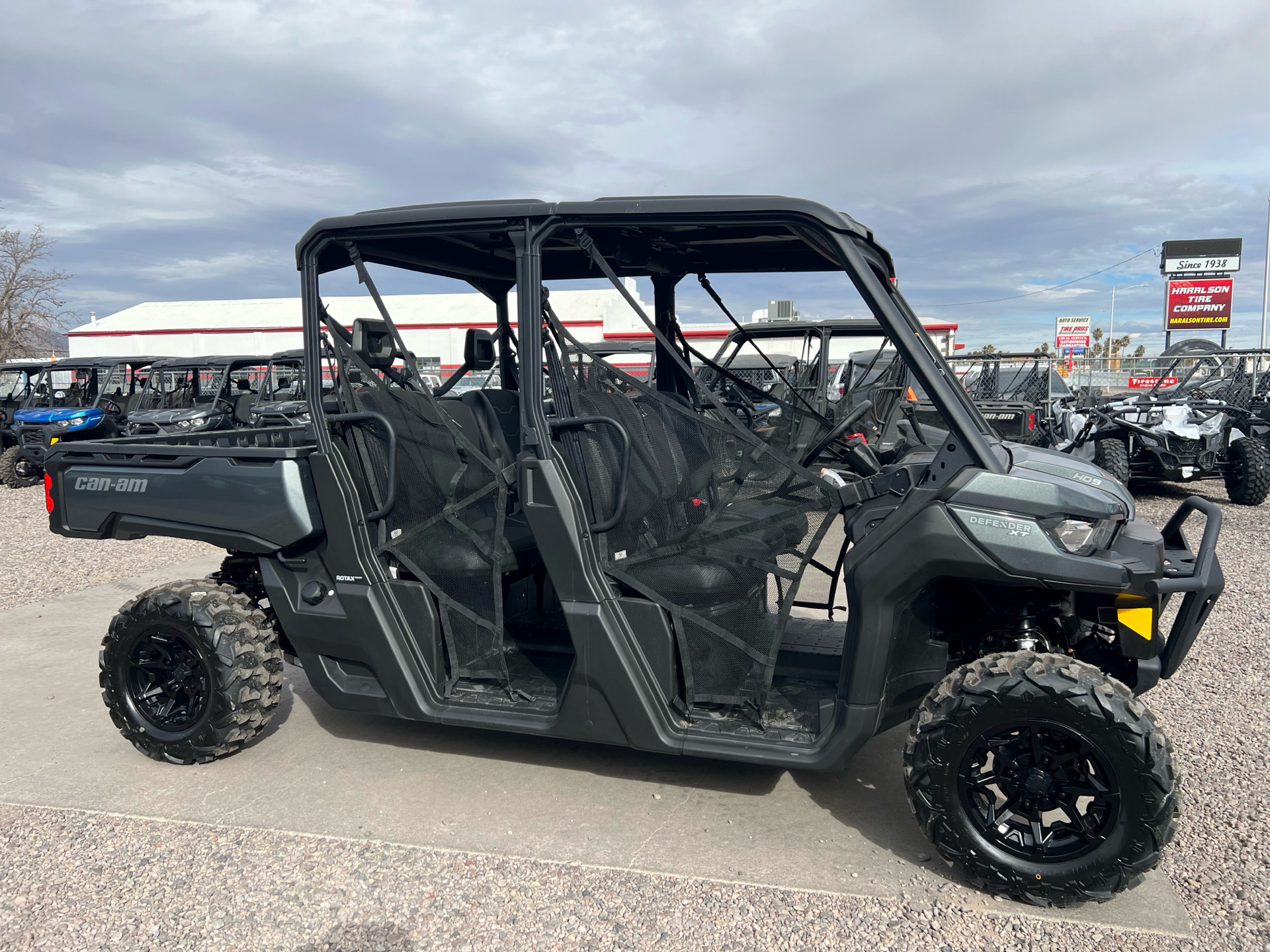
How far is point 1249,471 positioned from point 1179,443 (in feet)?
2.52

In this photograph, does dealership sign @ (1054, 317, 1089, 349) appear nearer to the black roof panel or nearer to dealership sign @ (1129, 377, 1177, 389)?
dealership sign @ (1129, 377, 1177, 389)

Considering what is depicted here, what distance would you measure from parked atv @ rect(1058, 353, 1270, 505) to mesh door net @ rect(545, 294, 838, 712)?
868cm

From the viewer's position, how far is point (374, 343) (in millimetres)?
3303

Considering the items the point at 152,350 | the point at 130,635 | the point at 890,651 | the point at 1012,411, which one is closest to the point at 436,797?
the point at 130,635

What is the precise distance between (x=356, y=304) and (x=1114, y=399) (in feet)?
36.8

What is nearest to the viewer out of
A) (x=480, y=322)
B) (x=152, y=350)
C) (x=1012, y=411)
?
(x=480, y=322)

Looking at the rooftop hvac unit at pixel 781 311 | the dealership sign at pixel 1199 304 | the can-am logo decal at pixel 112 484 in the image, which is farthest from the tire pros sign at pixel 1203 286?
the can-am logo decal at pixel 112 484

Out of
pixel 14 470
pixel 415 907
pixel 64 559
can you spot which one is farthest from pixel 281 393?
pixel 415 907

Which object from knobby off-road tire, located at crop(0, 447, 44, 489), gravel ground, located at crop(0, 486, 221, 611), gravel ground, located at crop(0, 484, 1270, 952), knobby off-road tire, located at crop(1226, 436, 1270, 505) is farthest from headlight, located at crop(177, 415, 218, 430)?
knobby off-road tire, located at crop(1226, 436, 1270, 505)

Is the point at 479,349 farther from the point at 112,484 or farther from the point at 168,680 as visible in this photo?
the point at 168,680

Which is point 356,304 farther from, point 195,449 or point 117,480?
point 117,480

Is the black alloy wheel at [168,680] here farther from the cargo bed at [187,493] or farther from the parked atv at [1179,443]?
the parked atv at [1179,443]

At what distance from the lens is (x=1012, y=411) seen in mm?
11062

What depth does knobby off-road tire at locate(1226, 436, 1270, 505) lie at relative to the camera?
32.4 feet
